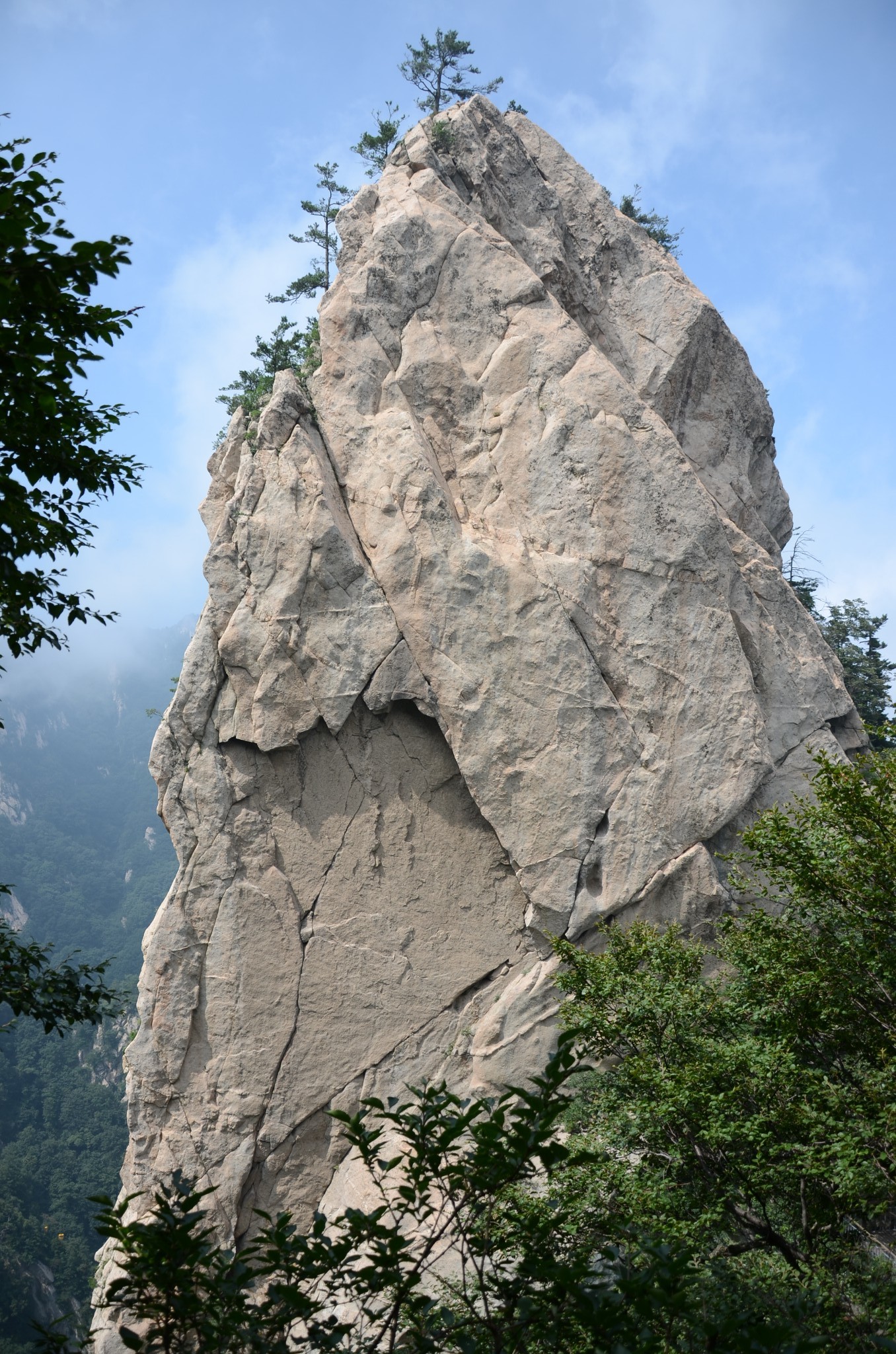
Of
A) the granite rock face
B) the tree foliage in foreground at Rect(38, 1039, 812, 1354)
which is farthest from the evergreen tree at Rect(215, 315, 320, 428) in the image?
the tree foliage in foreground at Rect(38, 1039, 812, 1354)

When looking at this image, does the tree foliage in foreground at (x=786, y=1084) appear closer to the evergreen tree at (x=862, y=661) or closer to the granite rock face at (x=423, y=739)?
the granite rock face at (x=423, y=739)

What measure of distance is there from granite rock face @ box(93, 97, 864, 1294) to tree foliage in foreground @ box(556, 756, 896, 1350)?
564 centimetres

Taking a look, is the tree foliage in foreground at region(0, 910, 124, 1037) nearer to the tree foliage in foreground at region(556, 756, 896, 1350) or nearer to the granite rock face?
the tree foliage in foreground at region(556, 756, 896, 1350)

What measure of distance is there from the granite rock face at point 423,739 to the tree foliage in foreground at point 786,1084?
5.64 metres

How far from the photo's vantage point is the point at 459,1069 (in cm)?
1634

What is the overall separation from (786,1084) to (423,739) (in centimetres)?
955

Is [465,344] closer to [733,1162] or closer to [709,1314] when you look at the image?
[733,1162]

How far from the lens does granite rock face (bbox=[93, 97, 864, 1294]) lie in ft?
53.4

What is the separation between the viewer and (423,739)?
1739 centimetres

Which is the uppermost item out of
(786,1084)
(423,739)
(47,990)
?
(423,739)

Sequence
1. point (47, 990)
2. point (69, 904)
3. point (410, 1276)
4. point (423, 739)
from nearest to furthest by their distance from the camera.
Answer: point (410, 1276) → point (47, 990) → point (423, 739) → point (69, 904)

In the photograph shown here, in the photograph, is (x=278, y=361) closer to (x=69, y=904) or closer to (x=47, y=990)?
(x=47, y=990)

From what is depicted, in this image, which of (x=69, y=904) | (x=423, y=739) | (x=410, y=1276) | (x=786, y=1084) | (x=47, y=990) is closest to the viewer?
(x=410, y=1276)

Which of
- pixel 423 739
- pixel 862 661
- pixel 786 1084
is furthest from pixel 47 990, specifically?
pixel 862 661
